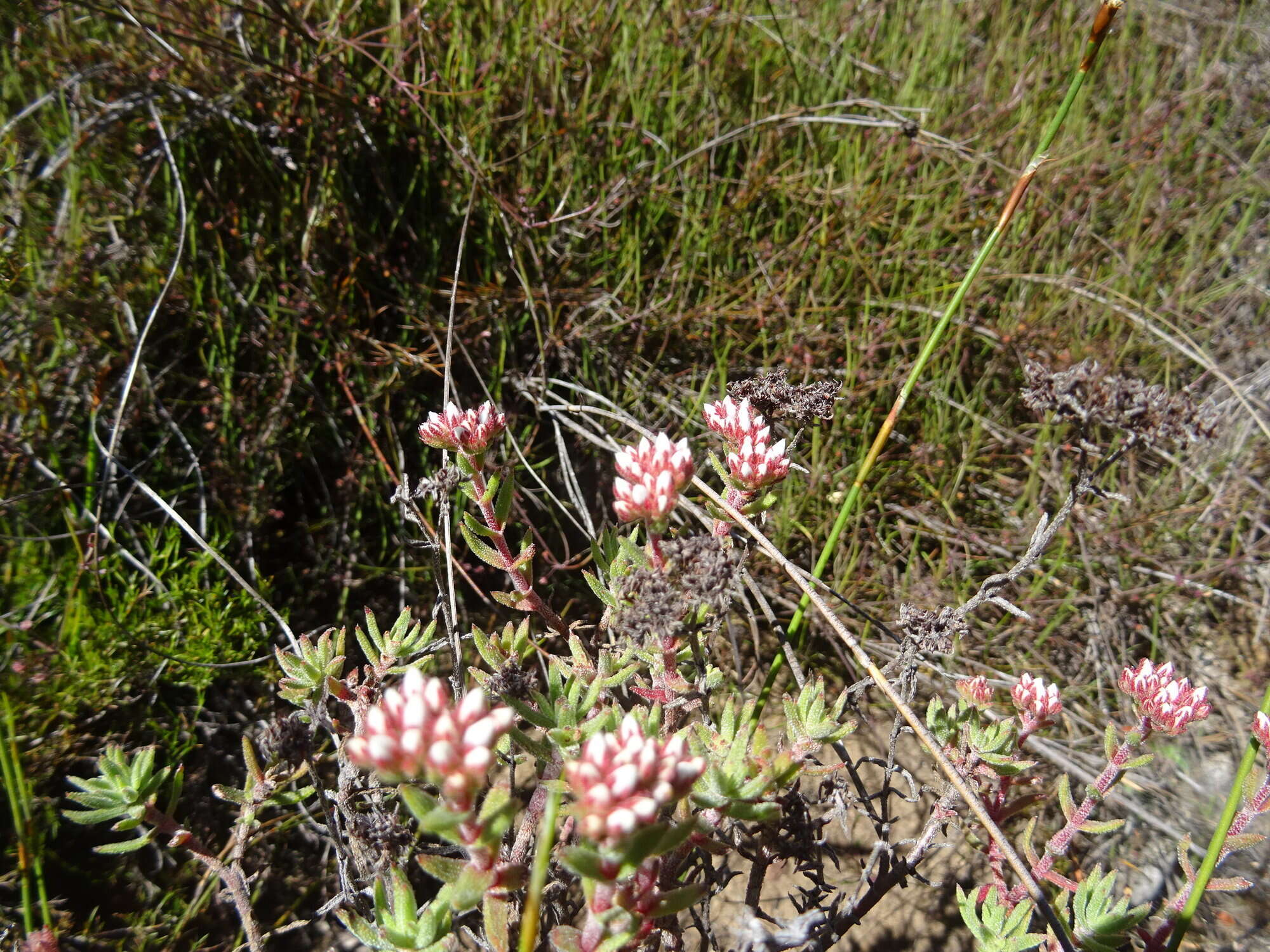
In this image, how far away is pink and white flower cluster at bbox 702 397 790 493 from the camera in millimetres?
1455

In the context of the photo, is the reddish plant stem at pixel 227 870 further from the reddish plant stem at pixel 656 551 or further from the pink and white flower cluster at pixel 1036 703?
the pink and white flower cluster at pixel 1036 703

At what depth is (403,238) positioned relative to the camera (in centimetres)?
268

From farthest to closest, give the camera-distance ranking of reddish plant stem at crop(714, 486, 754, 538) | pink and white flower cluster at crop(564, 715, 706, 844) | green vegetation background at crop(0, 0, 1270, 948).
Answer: green vegetation background at crop(0, 0, 1270, 948), reddish plant stem at crop(714, 486, 754, 538), pink and white flower cluster at crop(564, 715, 706, 844)

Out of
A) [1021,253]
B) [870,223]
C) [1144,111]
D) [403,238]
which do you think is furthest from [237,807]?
[1144,111]

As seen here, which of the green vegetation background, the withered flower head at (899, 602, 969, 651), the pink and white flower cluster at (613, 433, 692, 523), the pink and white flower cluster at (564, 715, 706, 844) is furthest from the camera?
the green vegetation background

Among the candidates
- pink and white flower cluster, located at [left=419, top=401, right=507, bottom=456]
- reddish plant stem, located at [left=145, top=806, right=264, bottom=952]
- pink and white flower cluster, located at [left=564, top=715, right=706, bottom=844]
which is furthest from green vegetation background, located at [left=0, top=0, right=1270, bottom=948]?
pink and white flower cluster, located at [left=564, top=715, right=706, bottom=844]

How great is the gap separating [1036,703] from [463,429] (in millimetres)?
1339

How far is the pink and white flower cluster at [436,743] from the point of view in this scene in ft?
3.26

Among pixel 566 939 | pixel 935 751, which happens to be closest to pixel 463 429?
pixel 566 939

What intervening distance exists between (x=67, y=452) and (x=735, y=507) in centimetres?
214

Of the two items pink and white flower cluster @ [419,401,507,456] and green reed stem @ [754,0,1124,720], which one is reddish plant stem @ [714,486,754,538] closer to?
green reed stem @ [754,0,1124,720]

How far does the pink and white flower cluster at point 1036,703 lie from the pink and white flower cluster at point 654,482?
3.02 ft

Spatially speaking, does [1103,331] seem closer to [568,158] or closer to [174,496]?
[568,158]

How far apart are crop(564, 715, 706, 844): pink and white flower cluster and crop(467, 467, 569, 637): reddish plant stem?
24.5 inches
